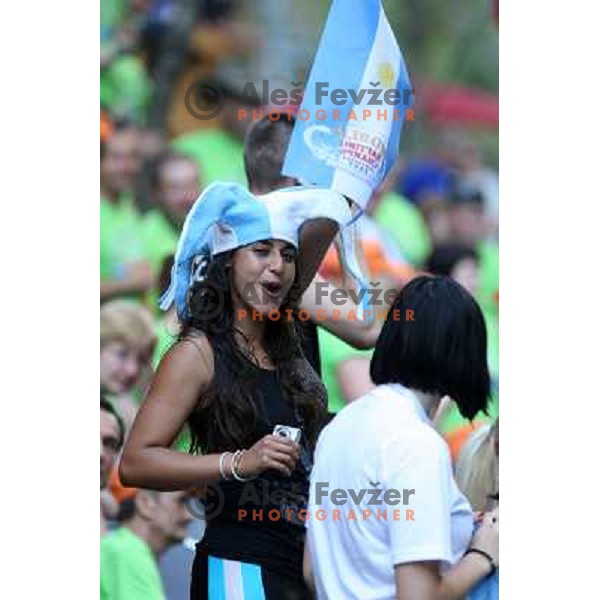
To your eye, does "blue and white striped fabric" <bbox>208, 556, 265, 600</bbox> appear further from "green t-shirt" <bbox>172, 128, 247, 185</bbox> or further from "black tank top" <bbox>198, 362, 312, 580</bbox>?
"green t-shirt" <bbox>172, 128, 247, 185</bbox>

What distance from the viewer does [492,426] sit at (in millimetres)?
3561

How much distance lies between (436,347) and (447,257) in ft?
2.04

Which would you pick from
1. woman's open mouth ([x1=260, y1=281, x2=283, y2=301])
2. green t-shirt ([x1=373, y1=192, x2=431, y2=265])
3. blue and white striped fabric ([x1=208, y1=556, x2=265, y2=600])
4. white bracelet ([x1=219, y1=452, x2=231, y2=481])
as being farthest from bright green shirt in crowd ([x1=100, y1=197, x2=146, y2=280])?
blue and white striped fabric ([x1=208, y1=556, x2=265, y2=600])

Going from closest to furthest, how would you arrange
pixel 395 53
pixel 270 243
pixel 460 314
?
pixel 460 314
pixel 270 243
pixel 395 53

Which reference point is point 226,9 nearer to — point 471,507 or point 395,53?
point 395,53

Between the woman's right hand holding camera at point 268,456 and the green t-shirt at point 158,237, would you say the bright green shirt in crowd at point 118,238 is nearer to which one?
the green t-shirt at point 158,237

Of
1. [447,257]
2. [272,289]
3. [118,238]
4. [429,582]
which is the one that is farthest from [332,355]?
[429,582]

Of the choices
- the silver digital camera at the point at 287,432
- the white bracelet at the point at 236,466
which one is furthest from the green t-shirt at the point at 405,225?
the white bracelet at the point at 236,466

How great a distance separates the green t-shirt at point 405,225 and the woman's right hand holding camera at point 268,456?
0.62 m

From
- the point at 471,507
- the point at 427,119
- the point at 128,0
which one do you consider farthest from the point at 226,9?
the point at 471,507

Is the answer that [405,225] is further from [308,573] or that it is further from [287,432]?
[308,573]

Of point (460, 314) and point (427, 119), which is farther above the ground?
point (427, 119)

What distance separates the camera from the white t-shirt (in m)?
2.99
